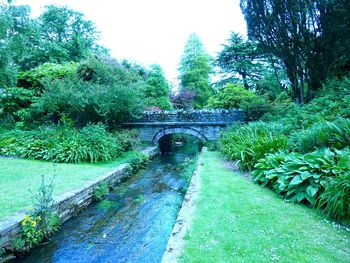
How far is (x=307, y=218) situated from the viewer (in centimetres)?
350

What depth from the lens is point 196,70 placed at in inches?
1196

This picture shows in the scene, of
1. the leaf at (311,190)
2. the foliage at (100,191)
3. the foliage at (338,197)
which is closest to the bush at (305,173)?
the leaf at (311,190)

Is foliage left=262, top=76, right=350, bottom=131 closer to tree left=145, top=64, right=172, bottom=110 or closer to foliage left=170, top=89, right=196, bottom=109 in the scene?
tree left=145, top=64, right=172, bottom=110

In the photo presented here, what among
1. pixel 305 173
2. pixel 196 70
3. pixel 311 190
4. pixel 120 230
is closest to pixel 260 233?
pixel 311 190

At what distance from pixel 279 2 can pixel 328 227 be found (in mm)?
10941

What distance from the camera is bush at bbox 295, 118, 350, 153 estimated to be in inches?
203

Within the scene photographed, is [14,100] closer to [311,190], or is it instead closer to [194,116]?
[194,116]

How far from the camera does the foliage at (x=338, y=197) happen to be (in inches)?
130

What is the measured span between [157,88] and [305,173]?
18697mm

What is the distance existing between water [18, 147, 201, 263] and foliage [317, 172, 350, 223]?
8.79 ft

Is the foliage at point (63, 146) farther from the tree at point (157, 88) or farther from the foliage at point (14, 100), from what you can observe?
the tree at point (157, 88)

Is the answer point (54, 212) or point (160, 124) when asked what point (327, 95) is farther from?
point (54, 212)

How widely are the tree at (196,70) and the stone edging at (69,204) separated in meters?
22.5

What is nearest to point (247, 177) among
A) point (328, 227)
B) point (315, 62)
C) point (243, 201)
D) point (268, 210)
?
point (243, 201)
